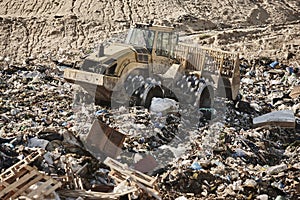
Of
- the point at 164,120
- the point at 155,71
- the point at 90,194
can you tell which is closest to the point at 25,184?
the point at 90,194

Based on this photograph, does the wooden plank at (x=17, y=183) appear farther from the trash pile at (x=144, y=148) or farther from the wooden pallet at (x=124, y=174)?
the wooden pallet at (x=124, y=174)

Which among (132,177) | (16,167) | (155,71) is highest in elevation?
(155,71)

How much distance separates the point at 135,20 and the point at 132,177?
11.6 m

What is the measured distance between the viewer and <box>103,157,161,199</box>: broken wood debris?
17.7ft

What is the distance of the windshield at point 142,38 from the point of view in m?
8.95

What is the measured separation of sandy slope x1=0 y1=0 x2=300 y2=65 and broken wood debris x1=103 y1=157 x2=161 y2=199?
23.5 feet

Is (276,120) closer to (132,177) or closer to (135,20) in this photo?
(132,177)

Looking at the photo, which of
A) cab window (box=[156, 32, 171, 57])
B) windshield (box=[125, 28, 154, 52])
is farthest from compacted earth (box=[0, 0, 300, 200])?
windshield (box=[125, 28, 154, 52])

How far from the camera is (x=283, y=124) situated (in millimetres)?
8422

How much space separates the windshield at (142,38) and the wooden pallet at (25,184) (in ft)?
14.1

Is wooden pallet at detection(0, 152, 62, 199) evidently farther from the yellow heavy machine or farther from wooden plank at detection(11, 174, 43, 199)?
the yellow heavy machine

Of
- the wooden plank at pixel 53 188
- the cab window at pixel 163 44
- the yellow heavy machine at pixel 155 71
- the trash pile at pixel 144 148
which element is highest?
the cab window at pixel 163 44

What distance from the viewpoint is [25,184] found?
4.93 metres

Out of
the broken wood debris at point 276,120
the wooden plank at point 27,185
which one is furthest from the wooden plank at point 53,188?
the broken wood debris at point 276,120
